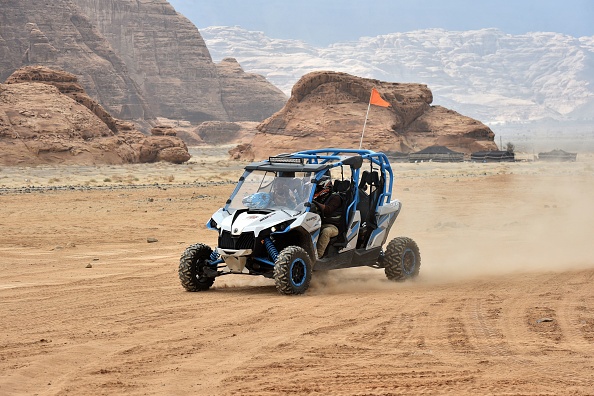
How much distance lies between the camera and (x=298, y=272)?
40.7 ft

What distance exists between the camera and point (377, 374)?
7492 mm

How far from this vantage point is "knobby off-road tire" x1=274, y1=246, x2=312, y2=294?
12047 millimetres

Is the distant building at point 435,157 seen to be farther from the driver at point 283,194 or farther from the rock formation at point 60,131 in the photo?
the driver at point 283,194

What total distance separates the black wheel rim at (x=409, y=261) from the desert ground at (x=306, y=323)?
31cm

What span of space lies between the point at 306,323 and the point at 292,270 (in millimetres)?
2380

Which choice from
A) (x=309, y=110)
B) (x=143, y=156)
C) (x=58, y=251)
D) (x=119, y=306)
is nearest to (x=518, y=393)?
(x=119, y=306)

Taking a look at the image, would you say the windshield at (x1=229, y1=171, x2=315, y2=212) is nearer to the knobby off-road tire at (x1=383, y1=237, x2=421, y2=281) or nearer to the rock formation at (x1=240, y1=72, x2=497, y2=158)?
the knobby off-road tire at (x1=383, y1=237, x2=421, y2=281)

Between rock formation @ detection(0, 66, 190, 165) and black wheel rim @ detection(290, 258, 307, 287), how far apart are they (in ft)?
194

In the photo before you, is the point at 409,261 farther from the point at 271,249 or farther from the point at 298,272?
the point at 271,249

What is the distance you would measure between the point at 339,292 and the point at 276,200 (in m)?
1.57

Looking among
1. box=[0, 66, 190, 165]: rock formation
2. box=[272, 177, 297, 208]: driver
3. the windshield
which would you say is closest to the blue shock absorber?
the windshield

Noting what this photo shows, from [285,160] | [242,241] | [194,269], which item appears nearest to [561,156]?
[285,160]

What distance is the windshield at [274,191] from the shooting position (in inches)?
513

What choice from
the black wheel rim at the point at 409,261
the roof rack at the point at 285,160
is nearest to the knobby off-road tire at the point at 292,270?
the roof rack at the point at 285,160
